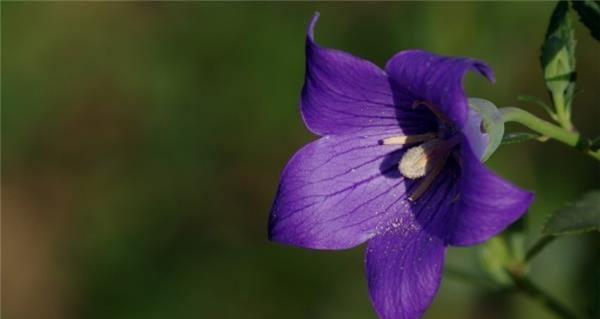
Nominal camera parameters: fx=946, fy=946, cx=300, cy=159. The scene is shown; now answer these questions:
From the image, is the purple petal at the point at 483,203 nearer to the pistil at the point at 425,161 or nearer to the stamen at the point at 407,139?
the pistil at the point at 425,161

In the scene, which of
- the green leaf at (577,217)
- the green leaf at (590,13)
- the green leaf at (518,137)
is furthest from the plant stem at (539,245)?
the green leaf at (590,13)

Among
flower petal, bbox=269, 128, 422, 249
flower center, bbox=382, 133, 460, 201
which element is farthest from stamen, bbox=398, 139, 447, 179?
flower petal, bbox=269, 128, 422, 249

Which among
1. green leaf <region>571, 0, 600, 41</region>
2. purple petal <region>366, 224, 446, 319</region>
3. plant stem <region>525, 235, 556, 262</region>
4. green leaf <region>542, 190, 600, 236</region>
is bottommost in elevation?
plant stem <region>525, 235, 556, 262</region>

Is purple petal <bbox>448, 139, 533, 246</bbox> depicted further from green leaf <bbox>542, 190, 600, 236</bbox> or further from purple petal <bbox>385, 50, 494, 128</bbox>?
green leaf <bbox>542, 190, 600, 236</bbox>

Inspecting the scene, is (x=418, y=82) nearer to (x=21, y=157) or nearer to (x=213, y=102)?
(x=213, y=102)

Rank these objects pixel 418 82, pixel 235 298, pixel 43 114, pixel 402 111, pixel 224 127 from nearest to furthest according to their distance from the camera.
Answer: pixel 418 82
pixel 402 111
pixel 235 298
pixel 224 127
pixel 43 114

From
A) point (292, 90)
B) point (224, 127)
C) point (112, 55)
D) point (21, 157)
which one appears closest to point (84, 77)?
point (112, 55)
